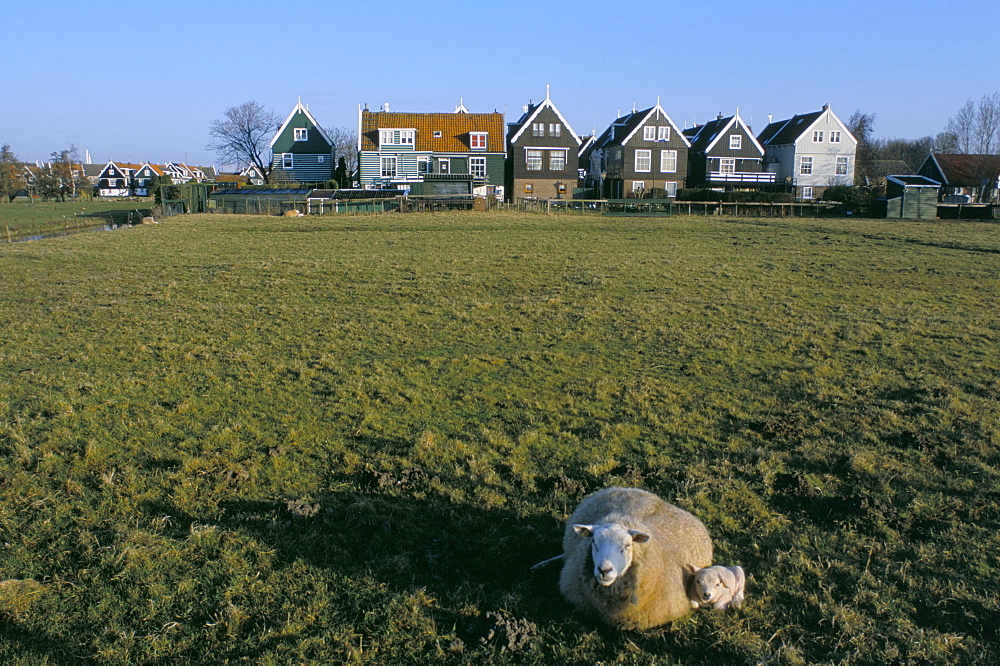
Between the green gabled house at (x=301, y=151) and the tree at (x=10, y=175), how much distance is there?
4521 cm

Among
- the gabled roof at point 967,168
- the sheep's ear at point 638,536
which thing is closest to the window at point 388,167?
the gabled roof at point 967,168

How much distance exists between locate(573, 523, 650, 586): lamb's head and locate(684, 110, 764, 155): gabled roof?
7376 cm

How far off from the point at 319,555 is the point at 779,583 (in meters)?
3.53

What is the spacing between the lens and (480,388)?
9.69m

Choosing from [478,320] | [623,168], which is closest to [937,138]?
[623,168]

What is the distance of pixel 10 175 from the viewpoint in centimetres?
9756

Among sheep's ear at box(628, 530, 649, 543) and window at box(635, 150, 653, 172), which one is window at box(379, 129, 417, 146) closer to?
window at box(635, 150, 653, 172)

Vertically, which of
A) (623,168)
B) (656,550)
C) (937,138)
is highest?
(937,138)

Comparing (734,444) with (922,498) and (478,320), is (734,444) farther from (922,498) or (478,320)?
(478,320)

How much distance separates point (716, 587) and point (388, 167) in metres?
65.7

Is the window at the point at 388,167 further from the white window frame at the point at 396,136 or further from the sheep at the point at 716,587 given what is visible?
the sheep at the point at 716,587

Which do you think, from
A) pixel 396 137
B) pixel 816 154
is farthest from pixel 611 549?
pixel 816 154

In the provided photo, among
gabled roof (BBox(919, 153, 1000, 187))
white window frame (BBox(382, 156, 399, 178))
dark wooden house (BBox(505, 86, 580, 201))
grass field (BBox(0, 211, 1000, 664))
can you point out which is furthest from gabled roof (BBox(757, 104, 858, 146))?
grass field (BBox(0, 211, 1000, 664))

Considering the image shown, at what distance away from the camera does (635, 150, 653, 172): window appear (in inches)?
2783
